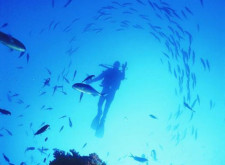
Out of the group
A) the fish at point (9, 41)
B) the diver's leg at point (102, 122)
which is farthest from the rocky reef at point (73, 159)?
the diver's leg at point (102, 122)

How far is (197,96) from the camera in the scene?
12.8 m

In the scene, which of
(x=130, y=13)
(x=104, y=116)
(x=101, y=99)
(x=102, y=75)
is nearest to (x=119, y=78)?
(x=102, y=75)

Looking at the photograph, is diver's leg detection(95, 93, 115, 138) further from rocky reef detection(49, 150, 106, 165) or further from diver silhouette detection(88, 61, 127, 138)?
rocky reef detection(49, 150, 106, 165)

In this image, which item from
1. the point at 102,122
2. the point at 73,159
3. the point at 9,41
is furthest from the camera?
the point at 102,122

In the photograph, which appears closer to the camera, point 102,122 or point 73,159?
point 73,159

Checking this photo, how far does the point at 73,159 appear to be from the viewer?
696 centimetres

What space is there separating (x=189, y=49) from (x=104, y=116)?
7.63 m

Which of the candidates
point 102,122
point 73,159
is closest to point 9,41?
point 73,159

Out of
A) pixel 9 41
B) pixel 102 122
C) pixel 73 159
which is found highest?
pixel 9 41

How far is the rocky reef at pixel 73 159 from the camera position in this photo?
6871 mm

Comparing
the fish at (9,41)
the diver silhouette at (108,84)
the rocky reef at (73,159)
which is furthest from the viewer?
the diver silhouette at (108,84)

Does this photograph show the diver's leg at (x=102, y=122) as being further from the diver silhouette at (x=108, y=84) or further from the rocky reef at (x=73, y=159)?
the rocky reef at (x=73, y=159)

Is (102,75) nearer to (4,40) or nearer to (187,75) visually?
(187,75)

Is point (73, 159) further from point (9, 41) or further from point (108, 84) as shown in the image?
point (108, 84)
